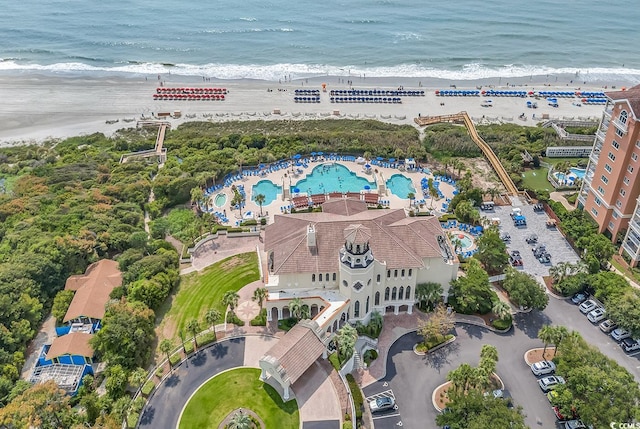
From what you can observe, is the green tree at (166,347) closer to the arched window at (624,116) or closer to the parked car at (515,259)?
the parked car at (515,259)

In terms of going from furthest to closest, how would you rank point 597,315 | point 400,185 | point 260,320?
point 400,185 < point 597,315 < point 260,320

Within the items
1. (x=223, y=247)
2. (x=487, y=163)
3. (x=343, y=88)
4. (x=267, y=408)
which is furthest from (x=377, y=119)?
(x=267, y=408)

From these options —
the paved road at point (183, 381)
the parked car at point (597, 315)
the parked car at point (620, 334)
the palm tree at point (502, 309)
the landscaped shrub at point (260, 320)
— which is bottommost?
the paved road at point (183, 381)

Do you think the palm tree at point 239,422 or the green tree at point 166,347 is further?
the green tree at point 166,347

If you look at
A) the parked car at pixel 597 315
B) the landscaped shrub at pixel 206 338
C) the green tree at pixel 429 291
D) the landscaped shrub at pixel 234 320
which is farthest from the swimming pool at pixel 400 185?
the landscaped shrub at pixel 206 338

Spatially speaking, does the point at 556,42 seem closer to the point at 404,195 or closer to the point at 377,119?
the point at 377,119

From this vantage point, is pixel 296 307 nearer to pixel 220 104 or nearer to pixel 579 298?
pixel 579 298

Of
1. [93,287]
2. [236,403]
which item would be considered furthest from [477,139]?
[93,287]
